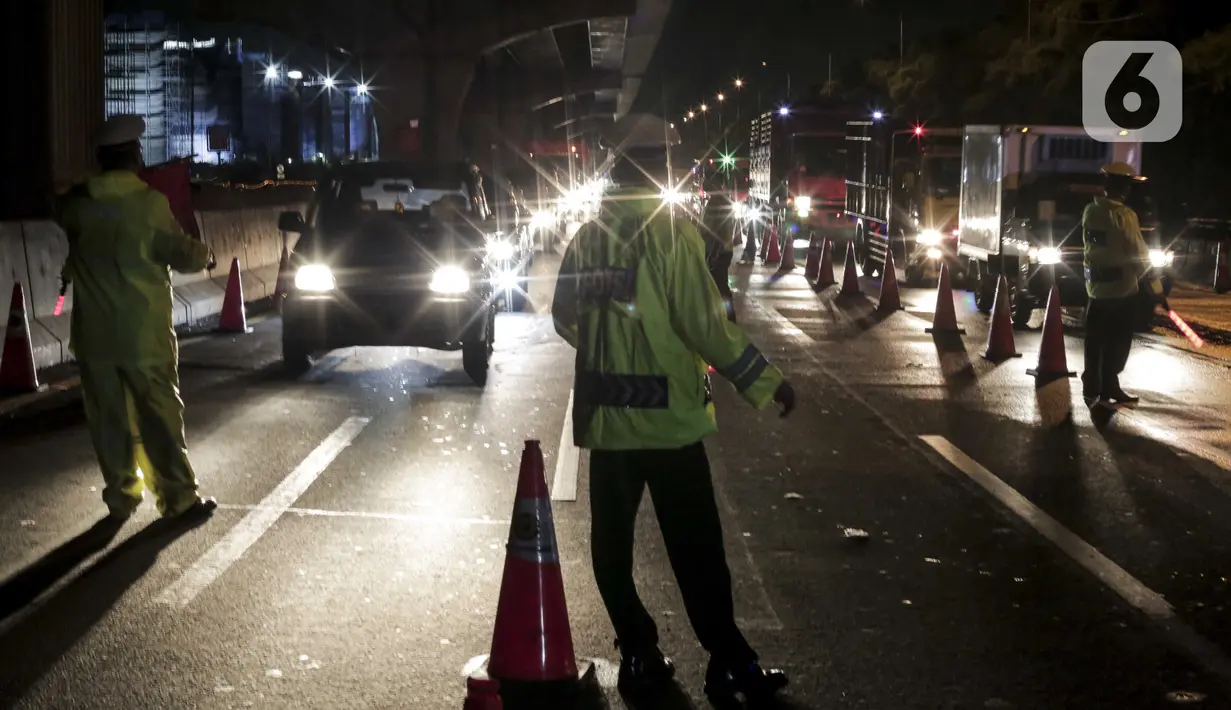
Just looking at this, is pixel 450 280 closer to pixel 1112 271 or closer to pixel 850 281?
pixel 1112 271

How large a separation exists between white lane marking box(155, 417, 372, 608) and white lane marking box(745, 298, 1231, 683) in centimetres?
384

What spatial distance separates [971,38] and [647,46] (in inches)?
707

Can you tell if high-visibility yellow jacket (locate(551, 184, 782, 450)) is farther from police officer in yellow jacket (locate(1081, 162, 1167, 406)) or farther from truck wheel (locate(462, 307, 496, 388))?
truck wheel (locate(462, 307, 496, 388))

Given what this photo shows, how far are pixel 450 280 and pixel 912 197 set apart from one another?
51.7 feet

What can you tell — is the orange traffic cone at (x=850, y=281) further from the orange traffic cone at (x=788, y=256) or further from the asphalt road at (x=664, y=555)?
the asphalt road at (x=664, y=555)

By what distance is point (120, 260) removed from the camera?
750cm

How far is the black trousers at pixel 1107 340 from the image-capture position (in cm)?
1219

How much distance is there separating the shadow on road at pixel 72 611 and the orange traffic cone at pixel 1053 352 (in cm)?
883

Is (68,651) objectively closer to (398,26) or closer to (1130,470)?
(1130,470)

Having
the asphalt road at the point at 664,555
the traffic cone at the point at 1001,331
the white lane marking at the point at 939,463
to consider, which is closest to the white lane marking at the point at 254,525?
the asphalt road at the point at 664,555

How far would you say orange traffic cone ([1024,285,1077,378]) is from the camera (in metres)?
14.1

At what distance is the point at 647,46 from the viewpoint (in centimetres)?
6188

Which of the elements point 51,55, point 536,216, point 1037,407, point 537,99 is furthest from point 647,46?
point 1037,407

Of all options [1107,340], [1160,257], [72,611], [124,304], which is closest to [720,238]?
[1107,340]
